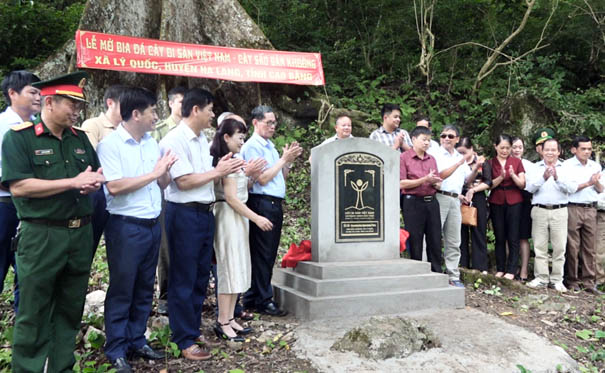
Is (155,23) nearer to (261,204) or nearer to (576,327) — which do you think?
(261,204)

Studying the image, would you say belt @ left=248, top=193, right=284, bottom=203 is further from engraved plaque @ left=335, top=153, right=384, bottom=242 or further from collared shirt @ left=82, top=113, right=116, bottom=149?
→ collared shirt @ left=82, top=113, right=116, bottom=149

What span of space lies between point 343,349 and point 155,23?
8623mm

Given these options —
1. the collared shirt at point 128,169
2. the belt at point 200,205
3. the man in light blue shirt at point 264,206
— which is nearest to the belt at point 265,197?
the man in light blue shirt at point 264,206

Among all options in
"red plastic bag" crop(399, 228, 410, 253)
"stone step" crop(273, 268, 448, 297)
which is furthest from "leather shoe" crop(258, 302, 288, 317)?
"red plastic bag" crop(399, 228, 410, 253)

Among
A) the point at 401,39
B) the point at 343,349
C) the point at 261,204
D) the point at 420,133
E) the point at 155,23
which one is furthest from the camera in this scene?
the point at 401,39

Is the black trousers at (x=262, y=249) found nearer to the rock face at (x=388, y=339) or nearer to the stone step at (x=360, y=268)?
the stone step at (x=360, y=268)

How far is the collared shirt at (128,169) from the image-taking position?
3.28 metres

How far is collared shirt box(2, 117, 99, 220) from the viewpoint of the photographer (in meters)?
2.75

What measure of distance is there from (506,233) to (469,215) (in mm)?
662

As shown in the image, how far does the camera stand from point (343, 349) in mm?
3662

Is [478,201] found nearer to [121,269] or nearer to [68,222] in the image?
[121,269]

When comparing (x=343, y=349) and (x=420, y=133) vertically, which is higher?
(x=420, y=133)

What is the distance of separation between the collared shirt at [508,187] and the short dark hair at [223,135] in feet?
12.9

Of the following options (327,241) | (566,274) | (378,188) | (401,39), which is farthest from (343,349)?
(401,39)
